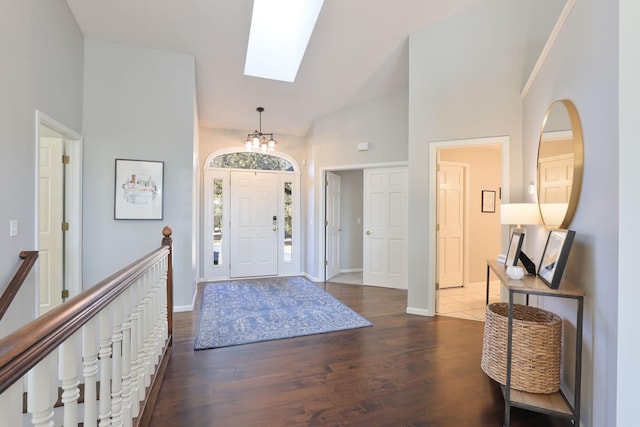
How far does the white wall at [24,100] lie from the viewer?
2268mm

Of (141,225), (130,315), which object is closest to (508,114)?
(130,315)

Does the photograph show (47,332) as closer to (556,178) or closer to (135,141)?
(556,178)

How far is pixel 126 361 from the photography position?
4.65 ft

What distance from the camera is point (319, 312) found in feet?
12.5

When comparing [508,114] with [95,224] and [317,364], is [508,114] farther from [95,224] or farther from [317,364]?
[95,224]

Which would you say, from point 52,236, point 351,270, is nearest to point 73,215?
point 52,236

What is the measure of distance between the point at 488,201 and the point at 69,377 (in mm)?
5691

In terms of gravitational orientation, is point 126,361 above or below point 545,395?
above

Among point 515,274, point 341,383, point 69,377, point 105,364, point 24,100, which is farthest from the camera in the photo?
point 24,100

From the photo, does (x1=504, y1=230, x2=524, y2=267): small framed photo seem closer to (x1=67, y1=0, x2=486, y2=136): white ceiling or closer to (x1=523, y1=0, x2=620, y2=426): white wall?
(x1=523, y1=0, x2=620, y2=426): white wall

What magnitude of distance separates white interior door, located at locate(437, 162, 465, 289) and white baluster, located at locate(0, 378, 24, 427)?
5032 mm

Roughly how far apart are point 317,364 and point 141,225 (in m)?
2.68

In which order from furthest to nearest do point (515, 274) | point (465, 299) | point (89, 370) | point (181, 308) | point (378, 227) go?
point (378, 227)
point (465, 299)
point (181, 308)
point (515, 274)
point (89, 370)

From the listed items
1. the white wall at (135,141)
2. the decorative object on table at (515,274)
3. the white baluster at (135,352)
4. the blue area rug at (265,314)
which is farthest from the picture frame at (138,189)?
the decorative object on table at (515,274)
